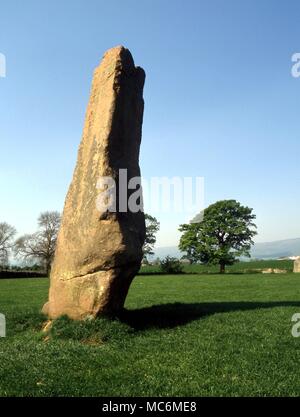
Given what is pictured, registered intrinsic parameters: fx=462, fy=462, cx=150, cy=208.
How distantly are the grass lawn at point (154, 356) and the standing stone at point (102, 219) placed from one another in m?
0.80

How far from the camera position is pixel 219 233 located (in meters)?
77.2

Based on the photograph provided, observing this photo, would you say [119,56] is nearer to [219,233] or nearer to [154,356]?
[154,356]

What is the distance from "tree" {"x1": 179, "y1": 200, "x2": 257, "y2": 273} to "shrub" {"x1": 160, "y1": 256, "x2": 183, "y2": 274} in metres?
6.62

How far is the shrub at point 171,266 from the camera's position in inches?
2677

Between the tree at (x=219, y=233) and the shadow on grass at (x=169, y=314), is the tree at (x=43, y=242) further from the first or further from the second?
the shadow on grass at (x=169, y=314)

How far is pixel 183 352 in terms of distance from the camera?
10.3 metres

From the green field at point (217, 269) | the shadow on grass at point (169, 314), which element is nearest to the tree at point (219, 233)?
the green field at point (217, 269)

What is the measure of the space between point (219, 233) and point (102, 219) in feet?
217

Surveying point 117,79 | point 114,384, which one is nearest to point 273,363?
point 114,384

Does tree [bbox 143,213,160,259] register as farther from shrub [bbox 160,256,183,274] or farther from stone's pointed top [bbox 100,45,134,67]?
stone's pointed top [bbox 100,45,134,67]
